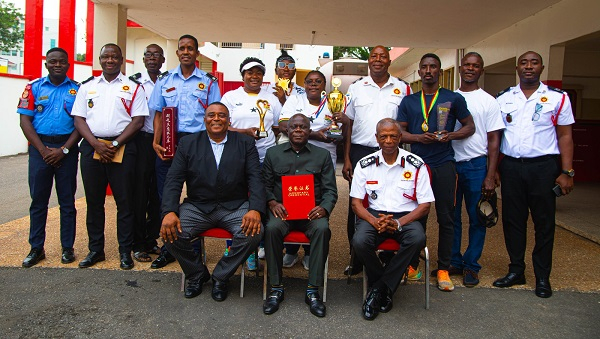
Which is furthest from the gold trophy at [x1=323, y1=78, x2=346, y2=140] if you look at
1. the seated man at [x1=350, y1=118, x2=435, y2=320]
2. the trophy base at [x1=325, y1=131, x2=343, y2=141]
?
the seated man at [x1=350, y1=118, x2=435, y2=320]

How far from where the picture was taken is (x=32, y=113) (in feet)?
14.5

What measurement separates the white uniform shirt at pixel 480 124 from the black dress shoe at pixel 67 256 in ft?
12.2

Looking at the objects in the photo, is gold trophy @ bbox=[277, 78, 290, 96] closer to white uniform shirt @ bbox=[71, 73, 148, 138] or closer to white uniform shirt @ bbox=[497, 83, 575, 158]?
white uniform shirt @ bbox=[71, 73, 148, 138]

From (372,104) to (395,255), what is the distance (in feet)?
4.68

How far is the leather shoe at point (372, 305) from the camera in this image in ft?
11.5

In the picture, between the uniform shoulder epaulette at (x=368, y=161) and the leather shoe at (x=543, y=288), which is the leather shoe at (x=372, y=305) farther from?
the leather shoe at (x=543, y=288)

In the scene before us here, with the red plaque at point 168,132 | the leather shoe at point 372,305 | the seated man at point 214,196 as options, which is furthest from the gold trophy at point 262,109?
the leather shoe at point 372,305

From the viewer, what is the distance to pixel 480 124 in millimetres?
4164

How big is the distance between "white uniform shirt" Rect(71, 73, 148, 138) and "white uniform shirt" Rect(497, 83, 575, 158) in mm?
3364

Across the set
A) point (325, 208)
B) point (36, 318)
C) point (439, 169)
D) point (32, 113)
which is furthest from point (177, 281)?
point (439, 169)

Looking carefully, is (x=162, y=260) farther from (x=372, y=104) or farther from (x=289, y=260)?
(x=372, y=104)

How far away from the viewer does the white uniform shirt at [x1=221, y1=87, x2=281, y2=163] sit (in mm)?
4465

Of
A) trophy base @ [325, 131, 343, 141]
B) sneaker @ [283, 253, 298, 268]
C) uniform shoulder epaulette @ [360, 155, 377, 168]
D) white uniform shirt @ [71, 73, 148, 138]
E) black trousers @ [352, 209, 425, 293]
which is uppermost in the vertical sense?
white uniform shirt @ [71, 73, 148, 138]

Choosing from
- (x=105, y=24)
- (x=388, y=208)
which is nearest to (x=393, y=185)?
(x=388, y=208)
